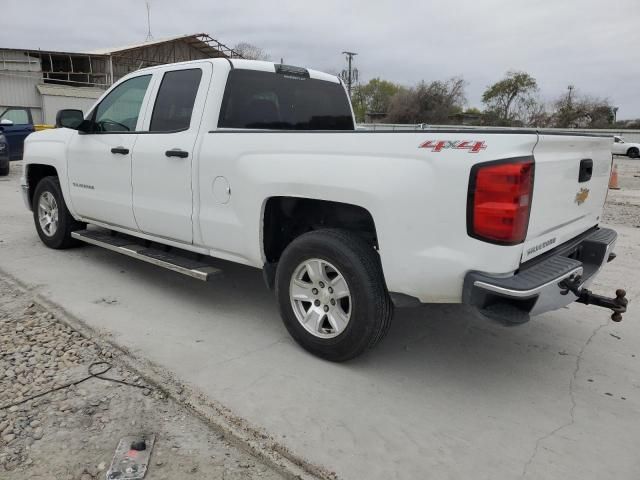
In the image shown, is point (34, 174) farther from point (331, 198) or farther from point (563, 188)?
point (563, 188)

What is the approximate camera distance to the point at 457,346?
376 centimetres

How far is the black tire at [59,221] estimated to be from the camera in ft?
18.7

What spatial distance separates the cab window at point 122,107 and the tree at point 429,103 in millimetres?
53623

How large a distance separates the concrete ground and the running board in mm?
364

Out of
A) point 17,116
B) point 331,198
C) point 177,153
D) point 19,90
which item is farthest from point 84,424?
point 19,90

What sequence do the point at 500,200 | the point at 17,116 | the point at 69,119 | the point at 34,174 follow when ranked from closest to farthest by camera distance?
the point at 500,200
the point at 69,119
the point at 34,174
the point at 17,116

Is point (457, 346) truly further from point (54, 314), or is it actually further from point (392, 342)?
point (54, 314)

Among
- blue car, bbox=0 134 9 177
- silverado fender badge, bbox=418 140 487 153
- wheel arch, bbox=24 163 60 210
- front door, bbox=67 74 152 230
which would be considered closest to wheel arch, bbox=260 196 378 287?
silverado fender badge, bbox=418 140 487 153

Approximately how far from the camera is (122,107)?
193 inches

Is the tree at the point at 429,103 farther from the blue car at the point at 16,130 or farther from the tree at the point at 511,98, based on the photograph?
the blue car at the point at 16,130

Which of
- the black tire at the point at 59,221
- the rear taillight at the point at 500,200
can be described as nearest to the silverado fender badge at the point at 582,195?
the rear taillight at the point at 500,200

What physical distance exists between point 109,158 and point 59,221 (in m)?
1.54

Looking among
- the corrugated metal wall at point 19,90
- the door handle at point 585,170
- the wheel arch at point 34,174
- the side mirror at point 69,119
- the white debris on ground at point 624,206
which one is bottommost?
the white debris on ground at point 624,206

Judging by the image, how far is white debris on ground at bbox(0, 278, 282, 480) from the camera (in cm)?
240
